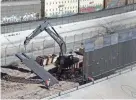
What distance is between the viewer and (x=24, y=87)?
21.7 metres

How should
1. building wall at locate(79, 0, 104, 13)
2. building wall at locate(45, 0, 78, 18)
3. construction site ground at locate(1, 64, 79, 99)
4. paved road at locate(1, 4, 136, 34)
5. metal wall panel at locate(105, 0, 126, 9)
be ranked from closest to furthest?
construction site ground at locate(1, 64, 79, 99) < paved road at locate(1, 4, 136, 34) < building wall at locate(45, 0, 78, 18) < building wall at locate(79, 0, 104, 13) < metal wall panel at locate(105, 0, 126, 9)

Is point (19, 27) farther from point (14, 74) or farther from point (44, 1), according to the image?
point (14, 74)

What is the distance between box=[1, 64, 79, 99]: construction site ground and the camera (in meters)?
20.4

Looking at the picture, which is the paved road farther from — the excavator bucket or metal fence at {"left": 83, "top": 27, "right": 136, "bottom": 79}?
metal fence at {"left": 83, "top": 27, "right": 136, "bottom": 79}

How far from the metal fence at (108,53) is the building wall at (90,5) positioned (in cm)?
2391

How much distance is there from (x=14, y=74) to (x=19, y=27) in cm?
1340

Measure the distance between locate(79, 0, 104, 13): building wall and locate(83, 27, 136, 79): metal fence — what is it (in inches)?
942

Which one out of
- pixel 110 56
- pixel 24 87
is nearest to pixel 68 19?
pixel 110 56

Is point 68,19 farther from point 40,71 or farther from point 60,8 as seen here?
point 40,71

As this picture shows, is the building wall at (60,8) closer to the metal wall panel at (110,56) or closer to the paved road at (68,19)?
the paved road at (68,19)

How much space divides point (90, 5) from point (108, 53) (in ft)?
90.8

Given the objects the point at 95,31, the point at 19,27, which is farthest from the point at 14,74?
the point at 95,31

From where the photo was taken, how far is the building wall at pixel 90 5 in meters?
48.1

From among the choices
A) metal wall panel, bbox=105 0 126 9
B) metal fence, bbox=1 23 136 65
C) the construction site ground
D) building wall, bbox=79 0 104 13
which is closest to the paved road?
metal wall panel, bbox=105 0 126 9
